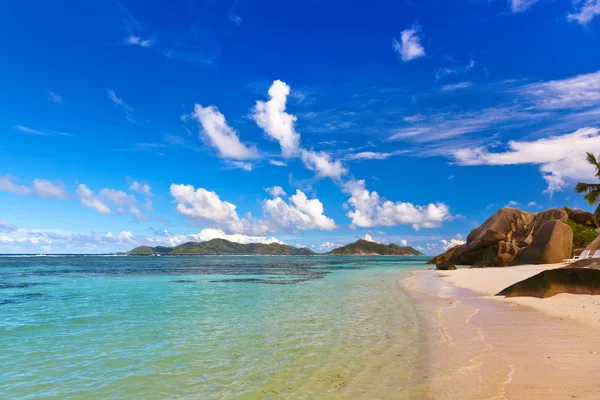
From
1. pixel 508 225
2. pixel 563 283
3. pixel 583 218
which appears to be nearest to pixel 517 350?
pixel 563 283

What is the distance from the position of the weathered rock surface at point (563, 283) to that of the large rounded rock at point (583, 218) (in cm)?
5909

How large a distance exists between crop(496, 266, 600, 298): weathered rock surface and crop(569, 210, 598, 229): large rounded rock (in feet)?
194

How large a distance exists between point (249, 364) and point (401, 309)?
9871mm

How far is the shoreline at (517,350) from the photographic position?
235 inches

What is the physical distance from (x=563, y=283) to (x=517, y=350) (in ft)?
31.5

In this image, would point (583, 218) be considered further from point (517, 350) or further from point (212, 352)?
point (212, 352)

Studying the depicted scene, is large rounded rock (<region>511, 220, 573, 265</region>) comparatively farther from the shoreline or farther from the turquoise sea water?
the turquoise sea water

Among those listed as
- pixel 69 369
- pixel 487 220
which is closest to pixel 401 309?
pixel 69 369

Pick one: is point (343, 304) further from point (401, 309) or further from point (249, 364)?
point (249, 364)

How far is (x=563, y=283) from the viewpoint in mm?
15344

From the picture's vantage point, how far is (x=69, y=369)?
8.58m

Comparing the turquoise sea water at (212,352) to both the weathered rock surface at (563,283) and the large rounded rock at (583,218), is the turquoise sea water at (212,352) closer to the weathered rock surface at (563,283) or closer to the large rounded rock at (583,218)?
the weathered rock surface at (563,283)

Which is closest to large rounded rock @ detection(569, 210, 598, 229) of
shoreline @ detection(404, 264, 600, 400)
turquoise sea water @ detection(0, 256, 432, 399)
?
shoreline @ detection(404, 264, 600, 400)

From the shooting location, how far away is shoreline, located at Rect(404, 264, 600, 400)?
5969 millimetres
